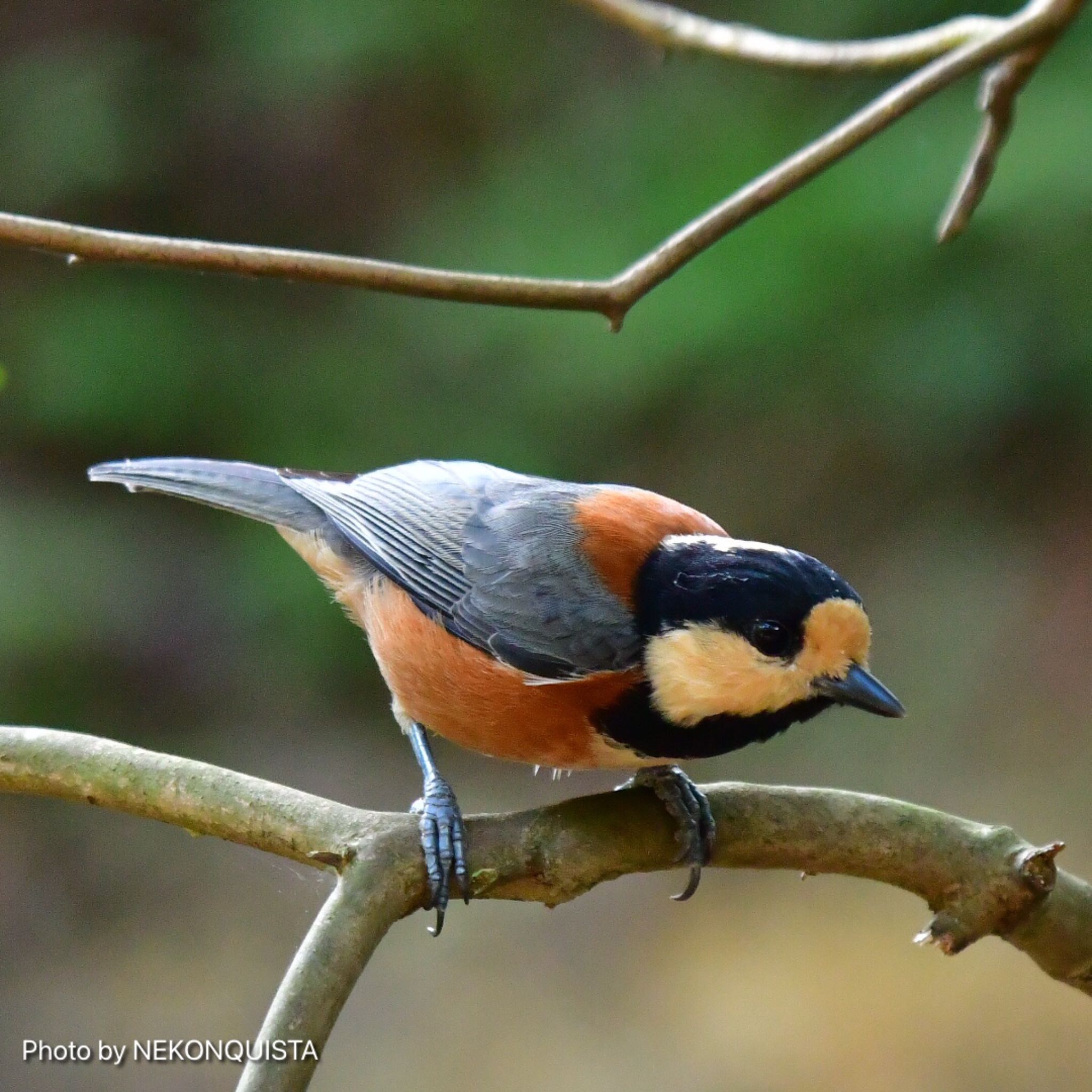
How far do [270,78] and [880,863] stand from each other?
3.96m

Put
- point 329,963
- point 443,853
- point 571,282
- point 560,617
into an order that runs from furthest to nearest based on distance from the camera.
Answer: point 560,617, point 571,282, point 443,853, point 329,963

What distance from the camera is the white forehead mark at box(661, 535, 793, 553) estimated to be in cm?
185

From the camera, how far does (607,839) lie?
1841 mm

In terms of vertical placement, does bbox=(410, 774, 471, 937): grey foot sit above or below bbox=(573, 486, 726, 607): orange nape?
below

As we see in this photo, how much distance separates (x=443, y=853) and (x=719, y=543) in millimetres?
572

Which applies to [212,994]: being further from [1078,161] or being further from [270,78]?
[1078,161]

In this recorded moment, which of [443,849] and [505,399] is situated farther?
[505,399]

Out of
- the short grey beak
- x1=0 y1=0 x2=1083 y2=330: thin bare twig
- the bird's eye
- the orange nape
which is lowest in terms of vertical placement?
the orange nape

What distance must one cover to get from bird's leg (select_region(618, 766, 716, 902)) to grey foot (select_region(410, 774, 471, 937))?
0.30 meters

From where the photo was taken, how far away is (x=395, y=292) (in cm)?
175

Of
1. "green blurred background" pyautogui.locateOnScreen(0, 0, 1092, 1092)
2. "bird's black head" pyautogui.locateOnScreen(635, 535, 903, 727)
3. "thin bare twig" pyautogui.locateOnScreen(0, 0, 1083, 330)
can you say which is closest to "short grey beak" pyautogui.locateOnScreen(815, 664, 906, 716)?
"bird's black head" pyautogui.locateOnScreen(635, 535, 903, 727)

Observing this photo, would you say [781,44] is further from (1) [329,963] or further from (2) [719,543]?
(1) [329,963]

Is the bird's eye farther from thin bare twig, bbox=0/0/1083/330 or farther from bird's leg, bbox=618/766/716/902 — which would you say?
thin bare twig, bbox=0/0/1083/330

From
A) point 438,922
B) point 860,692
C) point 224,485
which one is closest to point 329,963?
point 438,922
